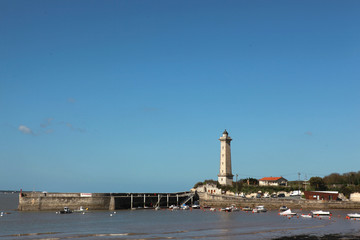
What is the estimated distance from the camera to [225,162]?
11856 cm

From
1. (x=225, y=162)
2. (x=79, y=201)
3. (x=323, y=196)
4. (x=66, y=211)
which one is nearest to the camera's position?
(x=66, y=211)

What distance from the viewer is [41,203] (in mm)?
88312

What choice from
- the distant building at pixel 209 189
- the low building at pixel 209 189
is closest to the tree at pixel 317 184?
the distant building at pixel 209 189

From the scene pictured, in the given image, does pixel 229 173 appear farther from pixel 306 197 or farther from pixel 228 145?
pixel 306 197

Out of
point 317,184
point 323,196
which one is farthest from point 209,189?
point 323,196

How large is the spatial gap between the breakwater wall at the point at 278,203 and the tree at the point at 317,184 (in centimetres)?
1561

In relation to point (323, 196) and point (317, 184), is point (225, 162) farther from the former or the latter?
point (323, 196)

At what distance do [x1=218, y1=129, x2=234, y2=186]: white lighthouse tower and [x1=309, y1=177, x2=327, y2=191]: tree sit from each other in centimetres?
2300

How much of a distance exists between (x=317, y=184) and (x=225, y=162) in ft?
85.6

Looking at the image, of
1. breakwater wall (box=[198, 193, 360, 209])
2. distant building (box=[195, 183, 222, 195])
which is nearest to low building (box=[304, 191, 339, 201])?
breakwater wall (box=[198, 193, 360, 209])

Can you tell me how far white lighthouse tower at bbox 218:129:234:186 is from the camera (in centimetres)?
11875

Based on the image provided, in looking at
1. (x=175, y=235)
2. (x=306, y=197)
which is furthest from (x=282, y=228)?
(x=306, y=197)

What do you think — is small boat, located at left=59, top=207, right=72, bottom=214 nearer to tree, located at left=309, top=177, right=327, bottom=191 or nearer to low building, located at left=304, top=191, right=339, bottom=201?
low building, located at left=304, top=191, right=339, bottom=201

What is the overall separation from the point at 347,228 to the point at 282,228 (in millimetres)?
8977
